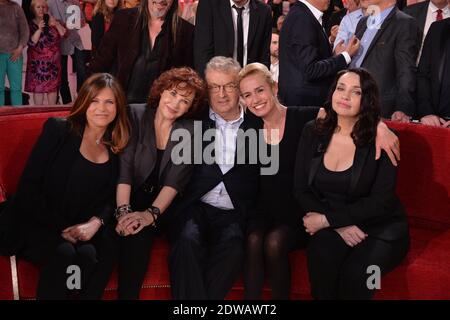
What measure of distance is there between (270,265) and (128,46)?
5.16ft

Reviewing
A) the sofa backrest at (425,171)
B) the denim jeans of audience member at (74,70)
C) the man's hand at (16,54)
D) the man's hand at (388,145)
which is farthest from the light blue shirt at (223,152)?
the denim jeans of audience member at (74,70)

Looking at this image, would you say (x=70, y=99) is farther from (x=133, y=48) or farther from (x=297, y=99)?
(x=297, y=99)

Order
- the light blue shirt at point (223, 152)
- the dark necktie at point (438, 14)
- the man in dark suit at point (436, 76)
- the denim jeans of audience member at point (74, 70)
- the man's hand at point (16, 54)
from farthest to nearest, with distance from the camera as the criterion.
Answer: the denim jeans of audience member at point (74, 70)
the man's hand at point (16, 54)
the dark necktie at point (438, 14)
the man in dark suit at point (436, 76)
the light blue shirt at point (223, 152)

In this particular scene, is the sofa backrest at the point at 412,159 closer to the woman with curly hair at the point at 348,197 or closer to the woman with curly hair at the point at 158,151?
the woman with curly hair at the point at 348,197

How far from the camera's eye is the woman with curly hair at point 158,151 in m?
2.96

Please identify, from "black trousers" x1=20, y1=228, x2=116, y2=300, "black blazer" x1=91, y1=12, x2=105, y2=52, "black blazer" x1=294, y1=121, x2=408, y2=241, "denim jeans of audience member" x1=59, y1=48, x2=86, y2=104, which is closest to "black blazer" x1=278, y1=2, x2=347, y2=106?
"black blazer" x1=294, y1=121, x2=408, y2=241

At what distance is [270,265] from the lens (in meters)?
2.77

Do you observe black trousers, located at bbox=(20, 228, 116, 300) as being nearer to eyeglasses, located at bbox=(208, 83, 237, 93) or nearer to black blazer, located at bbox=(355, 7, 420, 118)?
eyeglasses, located at bbox=(208, 83, 237, 93)

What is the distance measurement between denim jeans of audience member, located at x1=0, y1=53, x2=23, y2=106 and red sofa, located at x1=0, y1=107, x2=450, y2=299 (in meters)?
2.39

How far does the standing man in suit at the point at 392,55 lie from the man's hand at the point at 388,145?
1.96 feet

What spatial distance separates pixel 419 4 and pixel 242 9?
145 centimetres

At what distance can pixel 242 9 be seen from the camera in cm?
371
